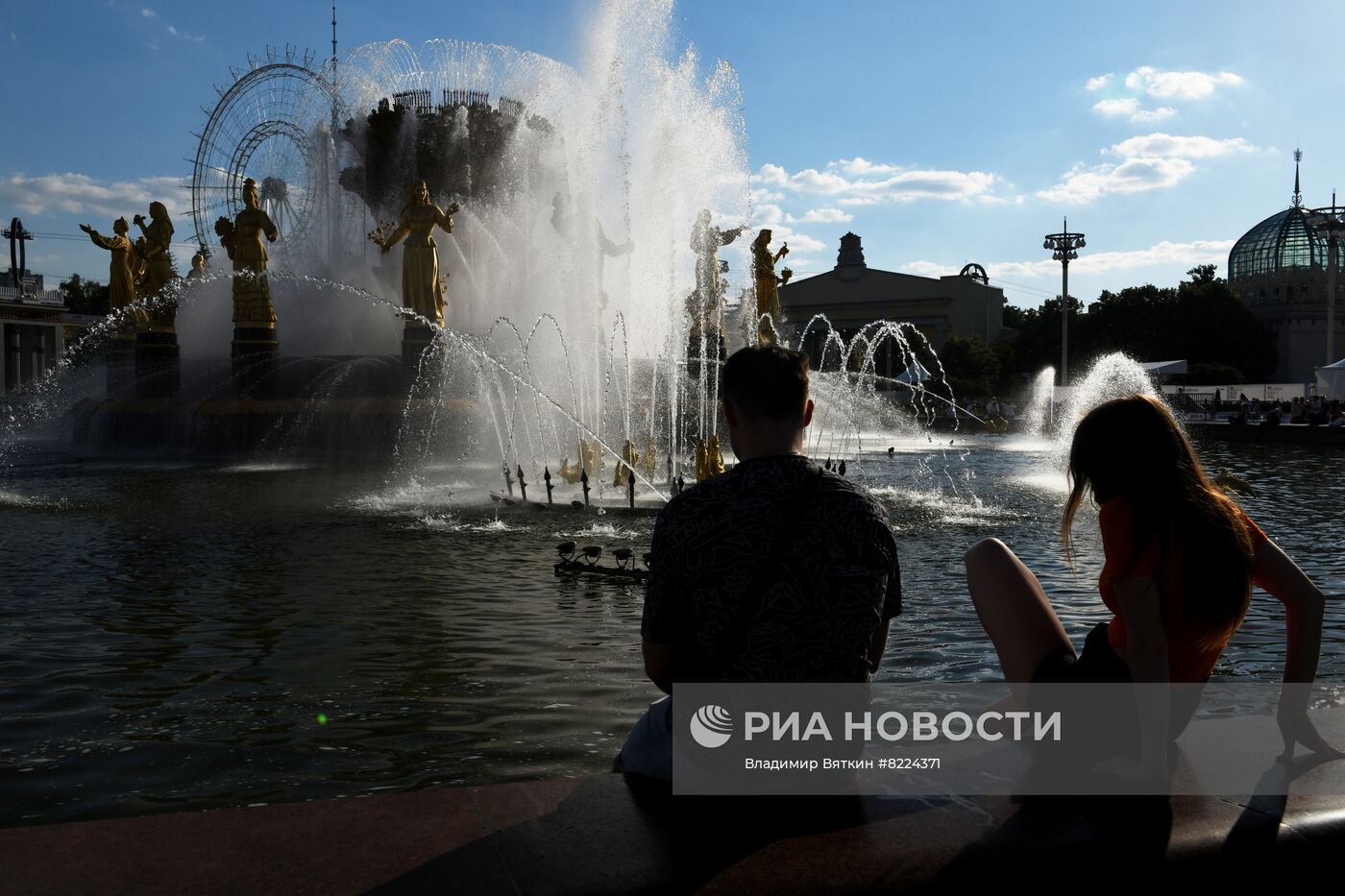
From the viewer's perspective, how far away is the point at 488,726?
15.5 ft

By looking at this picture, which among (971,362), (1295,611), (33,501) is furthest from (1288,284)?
(1295,611)

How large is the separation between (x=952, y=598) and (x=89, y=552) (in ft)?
24.0

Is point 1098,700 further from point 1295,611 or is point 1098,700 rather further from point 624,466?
point 624,466

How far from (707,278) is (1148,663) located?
20625mm

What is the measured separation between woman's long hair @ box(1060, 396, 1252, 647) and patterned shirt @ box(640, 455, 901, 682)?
72 centimetres

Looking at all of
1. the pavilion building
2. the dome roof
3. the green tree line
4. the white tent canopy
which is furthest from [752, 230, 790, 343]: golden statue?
the dome roof

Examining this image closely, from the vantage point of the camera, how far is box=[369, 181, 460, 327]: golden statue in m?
21.5

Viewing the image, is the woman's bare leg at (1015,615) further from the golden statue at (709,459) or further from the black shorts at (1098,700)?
the golden statue at (709,459)

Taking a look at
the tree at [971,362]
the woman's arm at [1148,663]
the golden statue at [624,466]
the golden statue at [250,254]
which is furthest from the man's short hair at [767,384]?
the tree at [971,362]

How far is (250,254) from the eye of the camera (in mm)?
23344

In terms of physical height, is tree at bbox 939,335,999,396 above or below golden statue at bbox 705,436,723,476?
above

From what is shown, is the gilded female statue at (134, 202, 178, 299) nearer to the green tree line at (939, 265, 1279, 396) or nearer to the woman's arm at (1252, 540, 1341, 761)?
the woman's arm at (1252, 540, 1341, 761)

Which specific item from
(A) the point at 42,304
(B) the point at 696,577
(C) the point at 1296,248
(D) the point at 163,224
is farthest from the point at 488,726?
(C) the point at 1296,248

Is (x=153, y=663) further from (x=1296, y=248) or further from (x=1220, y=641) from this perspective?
(x=1296, y=248)
